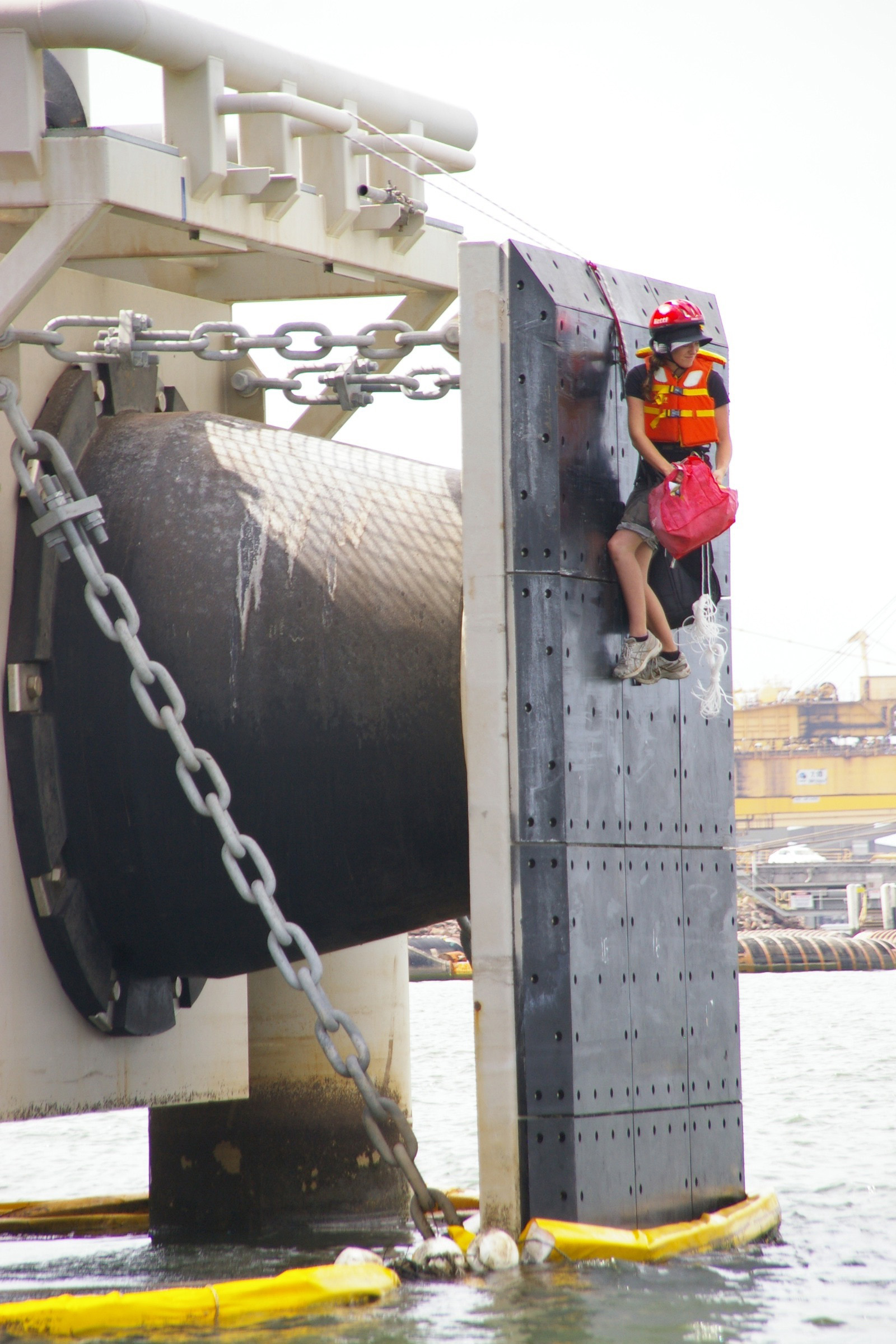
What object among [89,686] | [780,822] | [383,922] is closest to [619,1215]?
[383,922]

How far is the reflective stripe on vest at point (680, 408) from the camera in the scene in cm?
861

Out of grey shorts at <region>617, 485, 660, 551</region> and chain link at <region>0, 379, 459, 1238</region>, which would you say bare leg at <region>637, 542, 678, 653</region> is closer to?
grey shorts at <region>617, 485, 660, 551</region>

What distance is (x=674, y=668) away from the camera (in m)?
8.77

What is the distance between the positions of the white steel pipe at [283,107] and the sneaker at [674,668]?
3.64 meters

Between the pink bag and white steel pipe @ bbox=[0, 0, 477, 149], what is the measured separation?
3393 millimetres

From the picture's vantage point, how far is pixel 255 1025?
11.9 metres

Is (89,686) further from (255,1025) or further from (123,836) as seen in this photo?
(255,1025)

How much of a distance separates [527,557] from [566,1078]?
7.78ft

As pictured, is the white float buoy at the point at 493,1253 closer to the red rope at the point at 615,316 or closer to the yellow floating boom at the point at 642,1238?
the yellow floating boom at the point at 642,1238

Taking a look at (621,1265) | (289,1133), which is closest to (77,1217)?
(289,1133)

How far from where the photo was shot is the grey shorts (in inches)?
336

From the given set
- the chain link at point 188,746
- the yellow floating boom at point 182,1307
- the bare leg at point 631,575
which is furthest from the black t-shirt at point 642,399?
the yellow floating boom at point 182,1307

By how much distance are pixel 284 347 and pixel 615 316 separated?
5.47ft

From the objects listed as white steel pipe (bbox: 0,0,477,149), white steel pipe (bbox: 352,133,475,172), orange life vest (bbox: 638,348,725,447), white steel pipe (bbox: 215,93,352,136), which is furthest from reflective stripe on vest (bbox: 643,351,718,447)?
white steel pipe (bbox: 0,0,477,149)
